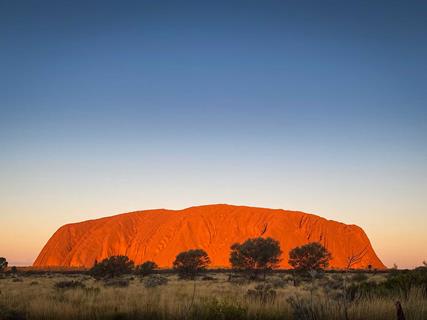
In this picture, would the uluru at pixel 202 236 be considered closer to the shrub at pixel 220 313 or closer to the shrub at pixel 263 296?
the shrub at pixel 263 296

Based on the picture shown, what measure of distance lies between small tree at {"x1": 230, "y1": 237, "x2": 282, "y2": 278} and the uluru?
7459cm

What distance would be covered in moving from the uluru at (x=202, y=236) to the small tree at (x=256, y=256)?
74.6 m

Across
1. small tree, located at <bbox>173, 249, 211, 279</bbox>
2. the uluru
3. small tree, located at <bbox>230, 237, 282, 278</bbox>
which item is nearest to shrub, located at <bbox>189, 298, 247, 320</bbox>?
small tree, located at <bbox>230, 237, 282, 278</bbox>

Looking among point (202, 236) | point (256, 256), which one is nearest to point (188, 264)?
point (256, 256)

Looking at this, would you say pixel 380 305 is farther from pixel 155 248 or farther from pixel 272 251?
pixel 155 248

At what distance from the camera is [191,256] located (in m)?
55.6

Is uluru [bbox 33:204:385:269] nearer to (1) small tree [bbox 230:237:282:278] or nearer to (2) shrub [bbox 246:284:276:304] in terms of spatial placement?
(1) small tree [bbox 230:237:282:278]

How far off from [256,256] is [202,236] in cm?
8852

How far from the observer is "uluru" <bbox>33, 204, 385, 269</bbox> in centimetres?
13350

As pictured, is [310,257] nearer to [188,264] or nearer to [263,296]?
[188,264]

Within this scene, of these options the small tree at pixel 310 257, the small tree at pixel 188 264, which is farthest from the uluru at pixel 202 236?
the small tree at pixel 310 257

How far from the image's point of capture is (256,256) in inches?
1980

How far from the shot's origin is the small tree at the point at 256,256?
50125 millimetres

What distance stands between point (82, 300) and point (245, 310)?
6.03m
